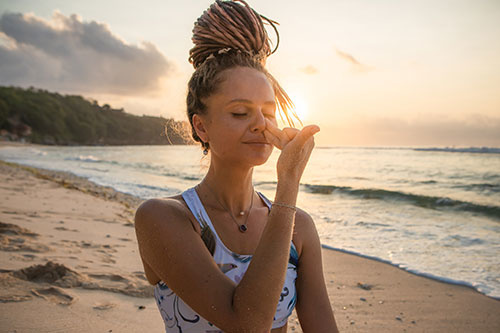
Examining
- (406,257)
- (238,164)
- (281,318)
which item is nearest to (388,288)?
(406,257)

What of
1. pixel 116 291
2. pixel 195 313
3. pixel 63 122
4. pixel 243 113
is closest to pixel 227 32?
pixel 243 113

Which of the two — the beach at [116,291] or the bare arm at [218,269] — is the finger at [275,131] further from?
the beach at [116,291]

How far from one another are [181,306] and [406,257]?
5.33 m

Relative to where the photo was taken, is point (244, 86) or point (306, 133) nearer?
point (306, 133)

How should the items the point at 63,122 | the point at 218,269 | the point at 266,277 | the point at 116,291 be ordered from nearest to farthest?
1. the point at 266,277
2. the point at 218,269
3. the point at 116,291
4. the point at 63,122

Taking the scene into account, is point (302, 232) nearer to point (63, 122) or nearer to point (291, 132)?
point (291, 132)

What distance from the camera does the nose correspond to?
1.73 meters

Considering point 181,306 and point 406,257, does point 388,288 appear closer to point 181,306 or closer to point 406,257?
point 406,257

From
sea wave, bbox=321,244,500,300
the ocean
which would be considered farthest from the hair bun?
sea wave, bbox=321,244,500,300

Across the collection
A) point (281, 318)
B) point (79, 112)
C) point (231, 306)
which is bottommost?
point (281, 318)

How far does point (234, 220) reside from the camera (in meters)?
1.97

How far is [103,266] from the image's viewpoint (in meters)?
4.38

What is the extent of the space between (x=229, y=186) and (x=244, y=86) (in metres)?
0.58

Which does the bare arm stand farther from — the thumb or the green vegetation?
the green vegetation
